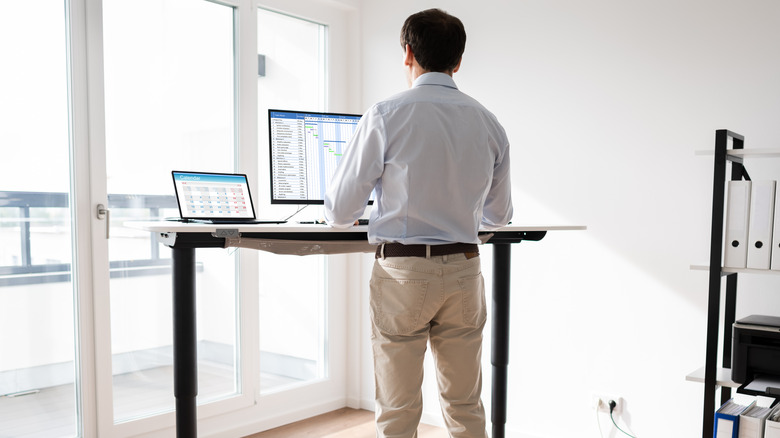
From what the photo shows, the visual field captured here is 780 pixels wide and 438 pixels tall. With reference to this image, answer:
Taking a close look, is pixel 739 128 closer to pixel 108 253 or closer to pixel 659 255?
pixel 659 255

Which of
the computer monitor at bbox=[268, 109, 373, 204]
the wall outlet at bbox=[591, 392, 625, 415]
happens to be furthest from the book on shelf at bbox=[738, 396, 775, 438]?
the computer monitor at bbox=[268, 109, 373, 204]

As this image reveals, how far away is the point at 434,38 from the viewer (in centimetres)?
164

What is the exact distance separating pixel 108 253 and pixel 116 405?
60 centimetres

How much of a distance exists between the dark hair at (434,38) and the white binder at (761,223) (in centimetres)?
111

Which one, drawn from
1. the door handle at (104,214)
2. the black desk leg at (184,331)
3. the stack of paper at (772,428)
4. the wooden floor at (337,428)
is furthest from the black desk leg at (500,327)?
the door handle at (104,214)

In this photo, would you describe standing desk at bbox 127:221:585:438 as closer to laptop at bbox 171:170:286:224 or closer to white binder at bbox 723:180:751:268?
laptop at bbox 171:170:286:224

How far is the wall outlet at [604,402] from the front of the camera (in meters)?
2.58

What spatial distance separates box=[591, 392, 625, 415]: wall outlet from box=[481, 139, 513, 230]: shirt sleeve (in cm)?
104

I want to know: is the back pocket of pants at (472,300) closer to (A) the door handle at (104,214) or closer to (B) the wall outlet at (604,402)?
(B) the wall outlet at (604,402)

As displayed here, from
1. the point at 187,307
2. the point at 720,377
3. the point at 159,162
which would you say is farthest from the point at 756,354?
the point at 159,162

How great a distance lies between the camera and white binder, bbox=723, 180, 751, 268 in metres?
2.06

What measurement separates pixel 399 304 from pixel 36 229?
142 centimetres

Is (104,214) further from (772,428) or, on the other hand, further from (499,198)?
(772,428)

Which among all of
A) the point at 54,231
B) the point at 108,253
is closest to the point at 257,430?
the point at 108,253
